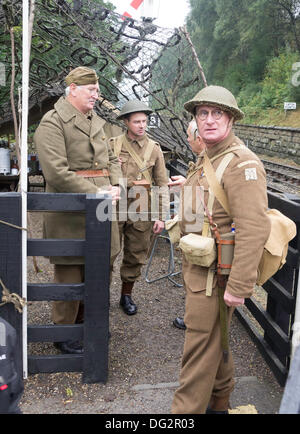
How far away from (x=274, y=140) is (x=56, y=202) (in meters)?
23.9

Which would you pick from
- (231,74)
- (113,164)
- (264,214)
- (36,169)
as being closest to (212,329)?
(264,214)

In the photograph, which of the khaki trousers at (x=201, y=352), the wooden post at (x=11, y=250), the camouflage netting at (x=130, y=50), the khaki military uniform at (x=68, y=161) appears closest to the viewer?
the khaki trousers at (x=201, y=352)

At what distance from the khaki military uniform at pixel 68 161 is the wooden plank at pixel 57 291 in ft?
1.02

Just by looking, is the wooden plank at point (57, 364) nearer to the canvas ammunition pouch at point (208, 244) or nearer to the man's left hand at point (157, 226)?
the canvas ammunition pouch at point (208, 244)

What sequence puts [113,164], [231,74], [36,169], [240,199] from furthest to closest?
[231,74] → [36,169] → [113,164] → [240,199]

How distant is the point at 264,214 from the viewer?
2.47m

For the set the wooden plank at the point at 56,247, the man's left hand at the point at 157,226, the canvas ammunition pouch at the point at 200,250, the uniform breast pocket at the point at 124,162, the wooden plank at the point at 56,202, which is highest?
the uniform breast pocket at the point at 124,162

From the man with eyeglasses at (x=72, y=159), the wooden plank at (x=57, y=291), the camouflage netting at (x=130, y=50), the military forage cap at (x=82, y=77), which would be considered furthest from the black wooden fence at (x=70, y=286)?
the camouflage netting at (x=130, y=50)

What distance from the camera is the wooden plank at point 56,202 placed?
10.3 feet

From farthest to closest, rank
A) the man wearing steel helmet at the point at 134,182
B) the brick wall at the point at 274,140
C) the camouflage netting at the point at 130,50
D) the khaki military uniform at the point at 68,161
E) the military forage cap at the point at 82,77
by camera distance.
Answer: the brick wall at the point at 274,140 < the camouflage netting at the point at 130,50 < the man wearing steel helmet at the point at 134,182 < the military forage cap at the point at 82,77 < the khaki military uniform at the point at 68,161

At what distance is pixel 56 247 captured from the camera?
126 inches

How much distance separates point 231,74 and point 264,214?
44969 millimetres

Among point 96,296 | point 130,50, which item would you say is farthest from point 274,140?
point 96,296

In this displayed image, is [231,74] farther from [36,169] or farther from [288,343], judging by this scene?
[288,343]
